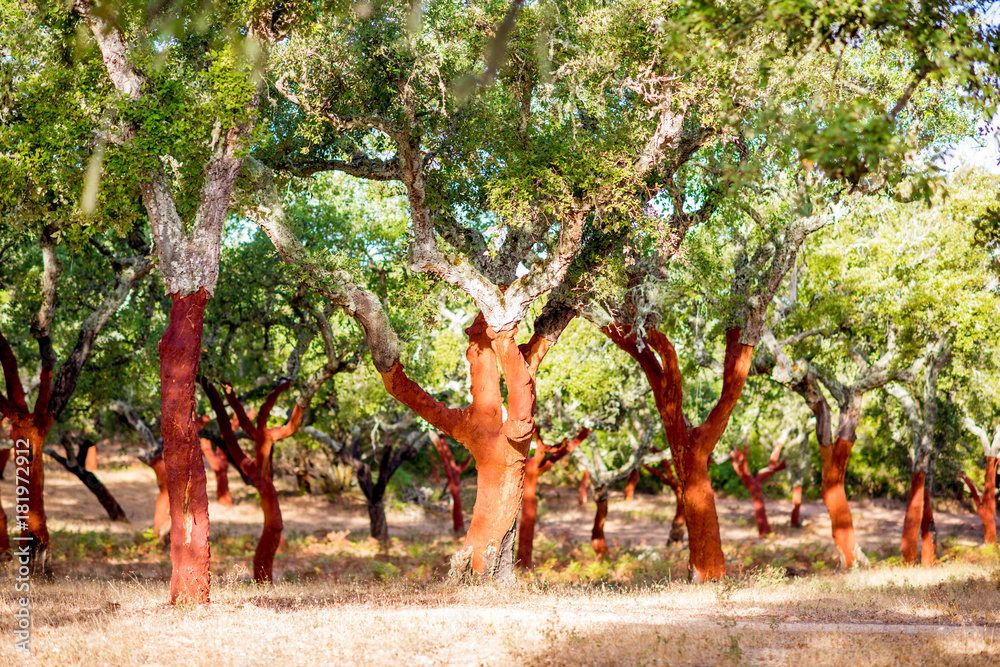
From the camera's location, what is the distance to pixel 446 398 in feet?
86.2

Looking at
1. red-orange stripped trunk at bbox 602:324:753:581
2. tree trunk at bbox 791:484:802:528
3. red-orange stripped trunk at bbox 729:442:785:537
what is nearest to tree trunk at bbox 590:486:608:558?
red-orange stripped trunk at bbox 729:442:785:537

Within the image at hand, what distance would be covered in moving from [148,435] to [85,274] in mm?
8093

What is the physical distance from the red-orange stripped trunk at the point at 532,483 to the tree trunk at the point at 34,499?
34.7 ft

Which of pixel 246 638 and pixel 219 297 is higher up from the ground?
pixel 219 297

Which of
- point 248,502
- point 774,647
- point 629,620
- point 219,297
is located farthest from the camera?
point 248,502

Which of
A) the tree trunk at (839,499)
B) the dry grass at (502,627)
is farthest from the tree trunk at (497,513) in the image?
the tree trunk at (839,499)

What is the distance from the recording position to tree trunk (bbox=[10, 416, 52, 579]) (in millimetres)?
14070

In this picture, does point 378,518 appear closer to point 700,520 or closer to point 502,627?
point 700,520

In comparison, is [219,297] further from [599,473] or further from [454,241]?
[599,473]

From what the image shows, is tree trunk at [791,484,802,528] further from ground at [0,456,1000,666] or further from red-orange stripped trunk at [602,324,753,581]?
red-orange stripped trunk at [602,324,753,581]

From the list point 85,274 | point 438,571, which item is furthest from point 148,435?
point 438,571

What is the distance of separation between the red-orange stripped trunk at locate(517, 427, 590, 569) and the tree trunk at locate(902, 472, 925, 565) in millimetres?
8705

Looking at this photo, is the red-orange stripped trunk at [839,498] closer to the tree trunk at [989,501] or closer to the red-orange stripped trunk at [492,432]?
the tree trunk at [989,501]

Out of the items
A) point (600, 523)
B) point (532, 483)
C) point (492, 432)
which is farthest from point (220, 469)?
point (492, 432)
